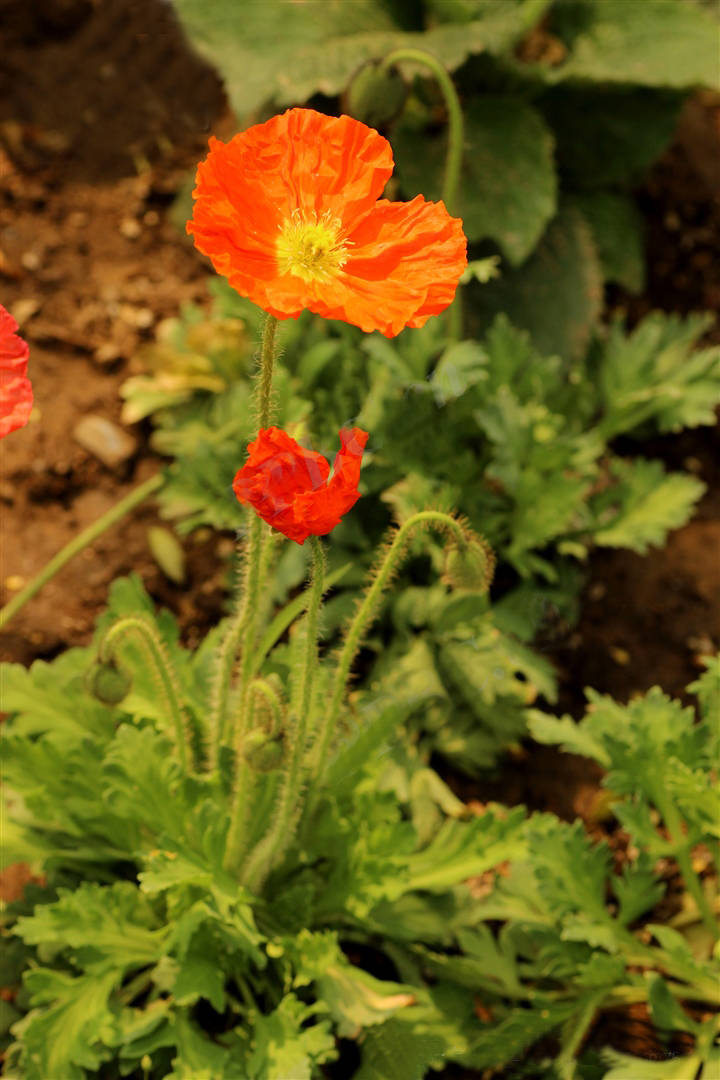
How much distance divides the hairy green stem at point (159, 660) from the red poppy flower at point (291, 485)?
0.56m

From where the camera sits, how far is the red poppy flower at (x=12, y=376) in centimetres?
157

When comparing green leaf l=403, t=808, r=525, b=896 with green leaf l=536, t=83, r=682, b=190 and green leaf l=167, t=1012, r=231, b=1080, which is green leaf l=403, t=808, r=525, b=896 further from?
green leaf l=536, t=83, r=682, b=190

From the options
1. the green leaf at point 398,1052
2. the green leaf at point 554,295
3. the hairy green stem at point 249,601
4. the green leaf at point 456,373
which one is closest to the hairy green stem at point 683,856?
the green leaf at point 398,1052

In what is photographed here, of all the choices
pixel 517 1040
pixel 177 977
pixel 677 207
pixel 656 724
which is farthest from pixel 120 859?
pixel 677 207

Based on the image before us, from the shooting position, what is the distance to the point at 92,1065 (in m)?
2.12

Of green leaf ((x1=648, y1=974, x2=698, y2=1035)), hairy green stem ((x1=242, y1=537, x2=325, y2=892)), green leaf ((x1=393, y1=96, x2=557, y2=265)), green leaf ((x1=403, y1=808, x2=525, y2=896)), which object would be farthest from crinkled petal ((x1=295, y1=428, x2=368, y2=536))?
green leaf ((x1=393, y1=96, x2=557, y2=265))

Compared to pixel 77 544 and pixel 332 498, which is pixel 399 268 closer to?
pixel 332 498

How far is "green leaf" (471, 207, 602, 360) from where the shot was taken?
12.4 feet

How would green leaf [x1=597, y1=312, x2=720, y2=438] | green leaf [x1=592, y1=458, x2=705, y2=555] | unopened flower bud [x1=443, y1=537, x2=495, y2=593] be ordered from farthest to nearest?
green leaf [x1=597, y1=312, x2=720, y2=438], green leaf [x1=592, y1=458, x2=705, y2=555], unopened flower bud [x1=443, y1=537, x2=495, y2=593]

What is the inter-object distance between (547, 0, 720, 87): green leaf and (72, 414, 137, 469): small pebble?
5.94 ft

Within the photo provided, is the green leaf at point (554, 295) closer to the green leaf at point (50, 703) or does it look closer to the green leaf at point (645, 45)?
the green leaf at point (645, 45)

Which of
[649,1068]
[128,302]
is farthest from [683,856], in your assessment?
[128,302]

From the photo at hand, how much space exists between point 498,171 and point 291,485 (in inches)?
99.9

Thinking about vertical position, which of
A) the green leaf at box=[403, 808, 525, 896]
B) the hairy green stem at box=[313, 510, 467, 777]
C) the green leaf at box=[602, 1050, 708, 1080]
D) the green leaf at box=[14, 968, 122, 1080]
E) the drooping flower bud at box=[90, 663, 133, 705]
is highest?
the hairy green stem at box=[313, 510, 467, 777]
